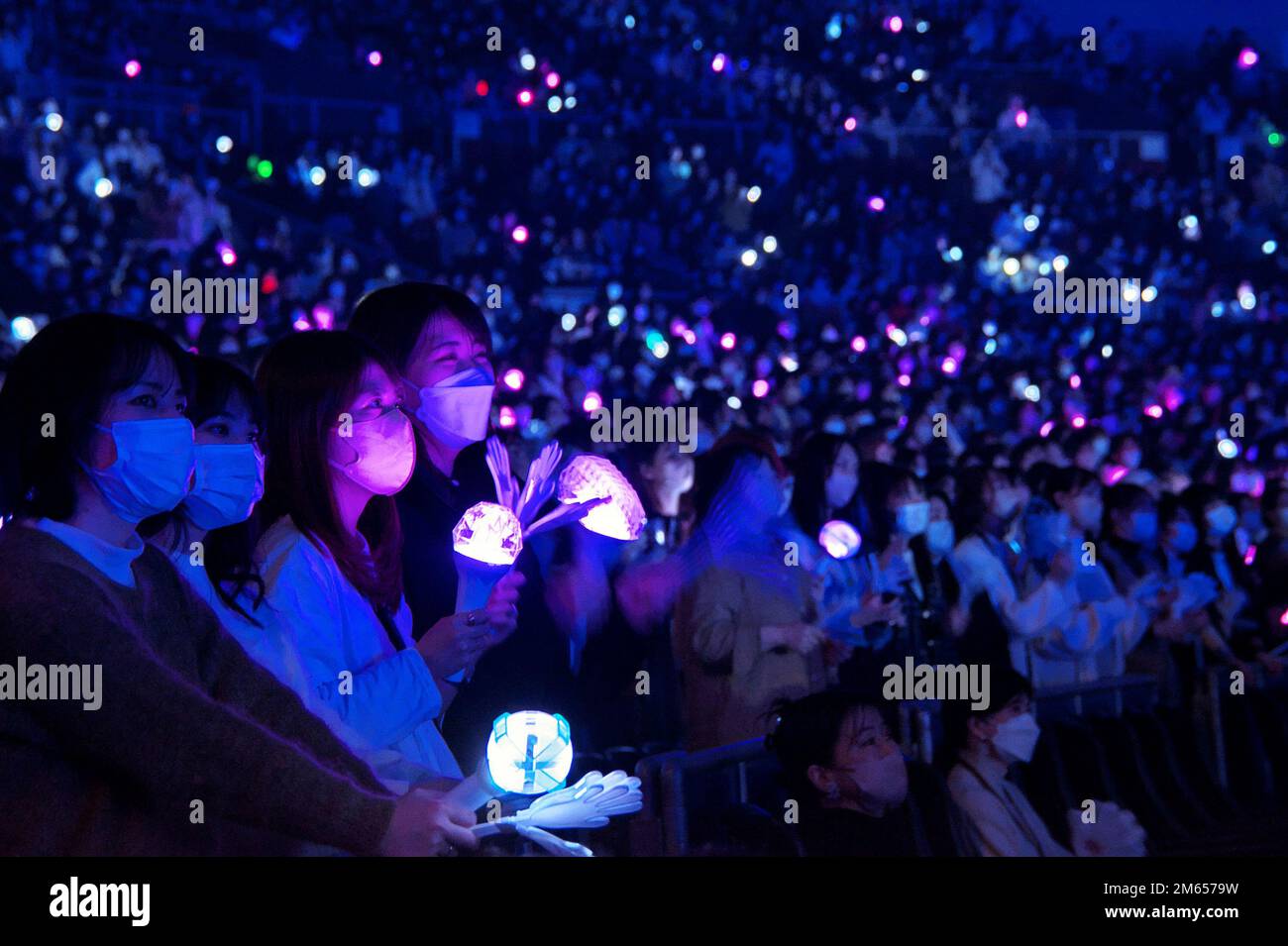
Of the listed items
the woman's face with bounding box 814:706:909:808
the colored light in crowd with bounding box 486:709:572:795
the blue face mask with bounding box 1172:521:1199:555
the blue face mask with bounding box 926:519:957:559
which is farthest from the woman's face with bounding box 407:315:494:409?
the blue face mask with bounding box 1172:521:1199:555

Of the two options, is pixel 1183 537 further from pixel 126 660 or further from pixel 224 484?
pixel 126 660

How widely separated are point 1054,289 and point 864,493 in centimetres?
85

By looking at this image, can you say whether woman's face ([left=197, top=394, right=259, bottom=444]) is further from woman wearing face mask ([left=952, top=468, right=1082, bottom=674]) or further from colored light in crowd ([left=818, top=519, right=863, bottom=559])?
woman wearing face mask ([left=952, top=468, right=1082, bottom=674])

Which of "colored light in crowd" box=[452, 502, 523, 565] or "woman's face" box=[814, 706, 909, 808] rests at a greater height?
"colored light in crowd" box=[452, 502, 523, 565]

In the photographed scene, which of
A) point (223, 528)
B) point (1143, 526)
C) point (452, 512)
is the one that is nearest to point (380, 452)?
point (452, 512)

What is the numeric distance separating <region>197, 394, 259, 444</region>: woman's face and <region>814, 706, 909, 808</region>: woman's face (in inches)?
62.0

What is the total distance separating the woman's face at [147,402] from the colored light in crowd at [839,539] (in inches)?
69.4

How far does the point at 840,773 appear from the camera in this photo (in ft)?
11.1

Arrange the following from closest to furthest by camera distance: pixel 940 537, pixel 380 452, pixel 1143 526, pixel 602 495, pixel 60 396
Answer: pixel 60 396 < pixel 380 452 < pixel 602 495 < pixel 940 537 < pixel 1143 526

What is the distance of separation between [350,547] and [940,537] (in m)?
1.90

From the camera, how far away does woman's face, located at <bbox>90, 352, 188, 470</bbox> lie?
3053 millimetres

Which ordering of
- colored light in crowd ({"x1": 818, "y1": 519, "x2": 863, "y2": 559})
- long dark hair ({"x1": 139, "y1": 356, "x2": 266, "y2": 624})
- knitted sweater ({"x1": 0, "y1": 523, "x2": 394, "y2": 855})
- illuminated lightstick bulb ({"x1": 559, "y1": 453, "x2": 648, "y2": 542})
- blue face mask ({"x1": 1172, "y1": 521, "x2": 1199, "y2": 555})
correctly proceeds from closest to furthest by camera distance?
1. knitted sweater ({"x1": 0, "y1": 523, "x2": 394, "y2": 855})
2. long dark hair ({"x1": 139, "y1": 356, "x2": 266, "y2": 624})
3. illuminated lightstick bulb ({"x1": 559, "y1": 453, "x2": 648, "y2": 542})
4. colored light in crowd ({"x1": 818, "y1": 519, "x2": 863, "y2": 559})
5. blue face mask ({"x1": 1172, "y1": 521, "x2": 1199, "y2": 555})
